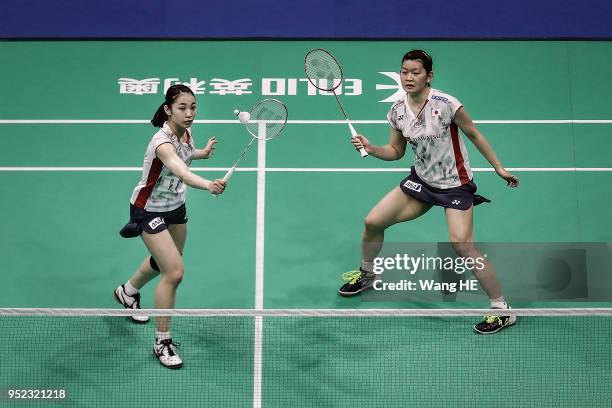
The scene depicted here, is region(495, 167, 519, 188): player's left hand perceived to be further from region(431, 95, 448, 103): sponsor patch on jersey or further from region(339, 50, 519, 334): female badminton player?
region(431, 95, 448, 103): sponsor patch on jersey

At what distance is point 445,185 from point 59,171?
386cm

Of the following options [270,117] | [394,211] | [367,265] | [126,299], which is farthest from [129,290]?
[394,211]

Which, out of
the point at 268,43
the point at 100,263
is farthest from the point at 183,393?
the point at 268,43

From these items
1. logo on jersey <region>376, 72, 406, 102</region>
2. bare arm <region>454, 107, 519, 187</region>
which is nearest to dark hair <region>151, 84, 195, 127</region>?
bare arm <region>454, 107, 519, 187</region>

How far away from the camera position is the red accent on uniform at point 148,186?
7379 mm

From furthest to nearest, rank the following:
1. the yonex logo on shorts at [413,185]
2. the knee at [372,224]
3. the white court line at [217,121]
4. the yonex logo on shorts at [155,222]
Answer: the white court line at [217,121] → the knee at [372,224] → the yonex logo on shorts at [413,185] → the yonex logo on shorts at [155,222]

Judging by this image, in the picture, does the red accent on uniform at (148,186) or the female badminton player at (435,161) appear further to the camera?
the female badminton player at (435,161)

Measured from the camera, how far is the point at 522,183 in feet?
30.6

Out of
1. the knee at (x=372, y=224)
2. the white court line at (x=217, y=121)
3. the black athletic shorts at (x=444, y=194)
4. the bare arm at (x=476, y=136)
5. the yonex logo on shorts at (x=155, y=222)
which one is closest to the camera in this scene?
the yonex logo on shorts at (x=155, y=222)

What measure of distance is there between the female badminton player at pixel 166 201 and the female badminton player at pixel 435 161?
1307mm

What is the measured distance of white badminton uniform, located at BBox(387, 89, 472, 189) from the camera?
7.55 m

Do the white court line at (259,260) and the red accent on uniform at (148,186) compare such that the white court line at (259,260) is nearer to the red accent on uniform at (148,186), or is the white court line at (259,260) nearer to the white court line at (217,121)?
the white court line at (217,121)

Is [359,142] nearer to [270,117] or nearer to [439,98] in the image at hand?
[439,98]

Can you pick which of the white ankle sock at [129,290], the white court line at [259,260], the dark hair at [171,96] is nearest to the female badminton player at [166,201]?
the dark hair at [171,96]
